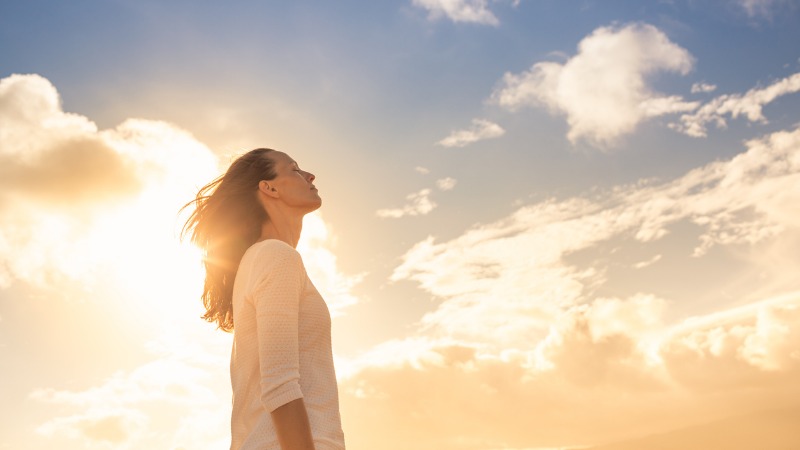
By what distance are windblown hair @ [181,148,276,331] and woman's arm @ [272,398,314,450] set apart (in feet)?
5.72

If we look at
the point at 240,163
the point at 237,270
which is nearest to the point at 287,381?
the point at 237,270

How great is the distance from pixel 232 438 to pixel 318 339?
987mm

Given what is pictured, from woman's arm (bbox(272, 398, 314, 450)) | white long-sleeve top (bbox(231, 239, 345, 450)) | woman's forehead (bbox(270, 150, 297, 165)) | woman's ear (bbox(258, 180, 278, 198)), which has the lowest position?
woman's arm (bbox(272, 398, 314, 450))

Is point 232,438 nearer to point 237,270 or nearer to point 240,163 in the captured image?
point 237,270

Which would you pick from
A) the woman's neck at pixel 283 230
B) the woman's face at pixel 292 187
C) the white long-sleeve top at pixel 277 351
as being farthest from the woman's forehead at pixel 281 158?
the white long-sleeve top at pixel 277 351

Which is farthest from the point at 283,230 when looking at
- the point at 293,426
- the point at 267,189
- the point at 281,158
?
the point at 293,426

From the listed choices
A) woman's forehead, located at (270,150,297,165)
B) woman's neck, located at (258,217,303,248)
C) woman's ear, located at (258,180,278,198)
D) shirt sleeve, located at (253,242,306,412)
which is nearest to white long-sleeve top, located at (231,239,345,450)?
shirt sleeve, located at (253,242,306,412)

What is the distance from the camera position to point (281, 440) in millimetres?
4398

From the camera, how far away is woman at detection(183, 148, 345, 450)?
4.60 meters

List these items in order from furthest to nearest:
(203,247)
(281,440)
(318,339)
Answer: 1. (203,247)
2. (318,339)
3. (281,440)

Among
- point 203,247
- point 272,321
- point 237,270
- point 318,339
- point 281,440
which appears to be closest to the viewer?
point 281,440

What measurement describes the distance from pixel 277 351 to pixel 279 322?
0.21 metres

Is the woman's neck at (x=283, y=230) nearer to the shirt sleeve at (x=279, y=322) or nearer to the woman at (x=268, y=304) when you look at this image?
the woman at (x=268, y=304)

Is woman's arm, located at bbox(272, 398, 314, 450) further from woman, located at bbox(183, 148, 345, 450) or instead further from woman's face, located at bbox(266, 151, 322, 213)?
woman's face, located at bbox(266, 151, 322, 213)
